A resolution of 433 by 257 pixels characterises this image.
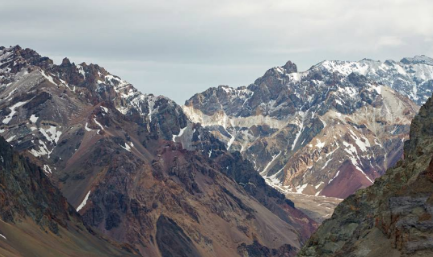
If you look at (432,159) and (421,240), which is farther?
(432,159)

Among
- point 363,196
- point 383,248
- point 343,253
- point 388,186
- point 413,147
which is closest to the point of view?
point 383,248

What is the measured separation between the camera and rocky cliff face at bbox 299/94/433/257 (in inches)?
3231

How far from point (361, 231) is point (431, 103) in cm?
3352

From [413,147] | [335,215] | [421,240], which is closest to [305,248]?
[335,215]

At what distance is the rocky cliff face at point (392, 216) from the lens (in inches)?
3231

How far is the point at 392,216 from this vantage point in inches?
3457

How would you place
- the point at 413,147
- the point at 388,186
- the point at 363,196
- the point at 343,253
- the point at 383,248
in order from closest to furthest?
the point at 383,248 → the point at 343,253 → the point at 388,186 → the point at 363,196 → the point at 413,147

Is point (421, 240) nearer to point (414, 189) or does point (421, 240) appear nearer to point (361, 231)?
point (414, 189)

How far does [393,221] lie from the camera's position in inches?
3423

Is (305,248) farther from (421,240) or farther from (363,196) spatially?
(421,240)

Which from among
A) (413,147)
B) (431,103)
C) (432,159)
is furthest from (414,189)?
(431,103)

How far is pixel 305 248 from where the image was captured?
10919cm

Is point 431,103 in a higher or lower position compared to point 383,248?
higher

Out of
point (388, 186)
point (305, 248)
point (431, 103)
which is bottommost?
point (305, 248)
